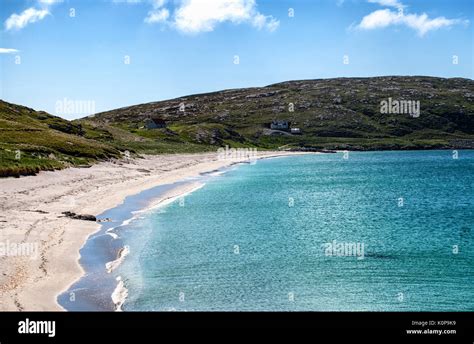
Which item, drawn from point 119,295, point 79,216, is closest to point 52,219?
point 79,216

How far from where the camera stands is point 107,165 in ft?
280

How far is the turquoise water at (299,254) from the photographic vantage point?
24.6 meters

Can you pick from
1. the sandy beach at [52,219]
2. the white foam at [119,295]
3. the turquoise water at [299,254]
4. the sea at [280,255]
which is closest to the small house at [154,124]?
the sandy beach at [52,219]

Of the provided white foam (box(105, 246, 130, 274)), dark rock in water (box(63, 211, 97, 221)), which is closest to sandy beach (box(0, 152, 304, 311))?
dark rock in water (box(63, 211, 97, 221))

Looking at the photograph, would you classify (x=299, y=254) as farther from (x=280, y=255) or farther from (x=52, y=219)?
(x=52, y=219)

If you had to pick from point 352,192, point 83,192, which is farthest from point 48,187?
point 352,192

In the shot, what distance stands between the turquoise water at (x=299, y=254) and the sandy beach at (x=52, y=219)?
3.25 meters

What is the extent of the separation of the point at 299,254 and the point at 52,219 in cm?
1782

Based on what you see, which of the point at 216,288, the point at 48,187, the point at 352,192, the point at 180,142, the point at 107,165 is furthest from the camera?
the point at 180,142

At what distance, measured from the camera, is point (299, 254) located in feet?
114

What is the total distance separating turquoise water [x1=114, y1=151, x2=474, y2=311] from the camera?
80.8ft

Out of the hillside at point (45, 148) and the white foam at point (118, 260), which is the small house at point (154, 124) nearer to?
the hillside at point (45, 148)
